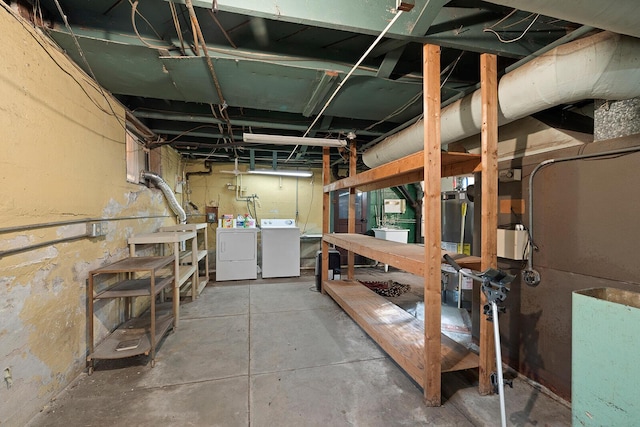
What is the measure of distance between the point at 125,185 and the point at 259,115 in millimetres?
1699

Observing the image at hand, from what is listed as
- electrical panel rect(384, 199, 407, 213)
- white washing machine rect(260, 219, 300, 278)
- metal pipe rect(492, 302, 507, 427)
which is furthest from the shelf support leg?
metal pipe rect(492, 302, 507, 427)

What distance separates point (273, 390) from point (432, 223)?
1574mm

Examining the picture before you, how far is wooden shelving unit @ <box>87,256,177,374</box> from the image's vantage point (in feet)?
6.52

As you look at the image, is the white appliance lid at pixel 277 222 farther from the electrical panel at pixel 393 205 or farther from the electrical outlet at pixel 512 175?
the electrical outlet at pixel 512 175

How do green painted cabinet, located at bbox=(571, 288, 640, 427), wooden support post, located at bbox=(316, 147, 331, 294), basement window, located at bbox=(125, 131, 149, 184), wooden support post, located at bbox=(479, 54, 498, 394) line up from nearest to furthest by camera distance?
1. green painted cabinet, located at bbox=(571, 288, 640, 427)
2. wooden support post, located at bbox=(479, 54, 498, 394)
3. basement window, located at bbox=(125, 131, 149, 184)
4. wooden support post, located at bbox=(316, 147, 331, 294)

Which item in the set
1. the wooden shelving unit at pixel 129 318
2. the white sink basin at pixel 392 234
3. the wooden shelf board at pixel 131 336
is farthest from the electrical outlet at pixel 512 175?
the white sink basin at pixel 392 234

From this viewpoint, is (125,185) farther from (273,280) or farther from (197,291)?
(273,280)

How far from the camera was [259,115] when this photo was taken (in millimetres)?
3285

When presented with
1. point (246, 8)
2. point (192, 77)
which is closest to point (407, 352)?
point (246, 8)

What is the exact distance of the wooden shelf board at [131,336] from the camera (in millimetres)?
1973

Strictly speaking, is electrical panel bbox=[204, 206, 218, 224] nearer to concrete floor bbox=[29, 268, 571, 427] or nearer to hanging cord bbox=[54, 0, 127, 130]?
hanging cord bbox=[54, 0, 127, 130]

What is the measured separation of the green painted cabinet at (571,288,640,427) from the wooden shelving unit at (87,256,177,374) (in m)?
2.69

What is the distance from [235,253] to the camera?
477cm

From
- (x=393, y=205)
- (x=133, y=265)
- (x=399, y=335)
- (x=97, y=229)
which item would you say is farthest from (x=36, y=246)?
(x=393, y=205)
